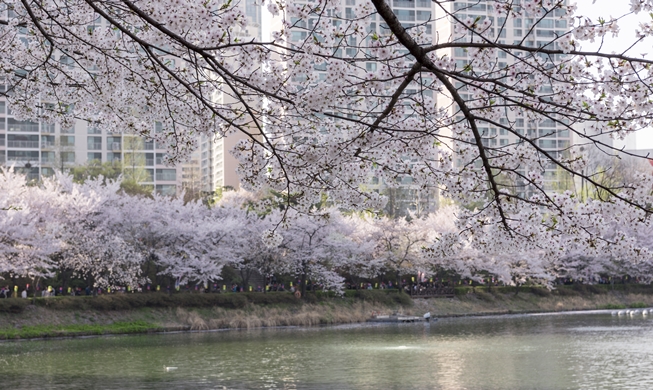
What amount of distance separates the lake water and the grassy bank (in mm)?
2100

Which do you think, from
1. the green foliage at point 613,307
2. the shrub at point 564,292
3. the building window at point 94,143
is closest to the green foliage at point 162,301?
the shrub at point 564,292

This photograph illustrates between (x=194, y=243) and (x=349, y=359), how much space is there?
1607cm

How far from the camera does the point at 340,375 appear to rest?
721 inches

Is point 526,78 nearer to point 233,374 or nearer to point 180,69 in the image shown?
point 180,69

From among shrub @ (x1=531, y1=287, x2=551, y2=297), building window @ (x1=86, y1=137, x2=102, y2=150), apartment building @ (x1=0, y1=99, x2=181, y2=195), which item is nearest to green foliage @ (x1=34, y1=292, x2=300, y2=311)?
shrub @ (x1=531, y1=287, x2=551, y2=297)

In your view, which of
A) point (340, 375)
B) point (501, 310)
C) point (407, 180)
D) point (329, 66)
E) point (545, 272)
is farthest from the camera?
point (407, 180)

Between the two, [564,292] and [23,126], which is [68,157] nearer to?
[23,126]

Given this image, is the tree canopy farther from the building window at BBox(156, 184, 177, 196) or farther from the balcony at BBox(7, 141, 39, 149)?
the building window at BBox(156, 184, 177, 196)

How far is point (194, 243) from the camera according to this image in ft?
117

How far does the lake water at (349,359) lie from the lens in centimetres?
1727

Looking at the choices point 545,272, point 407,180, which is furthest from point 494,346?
point 407,180

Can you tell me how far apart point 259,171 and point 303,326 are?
27.2 meters

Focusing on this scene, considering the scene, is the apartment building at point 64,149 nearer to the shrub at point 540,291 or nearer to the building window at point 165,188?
the building window at point 165,188

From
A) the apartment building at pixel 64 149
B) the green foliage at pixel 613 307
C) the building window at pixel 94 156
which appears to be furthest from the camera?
the building window at pixel 94 156
